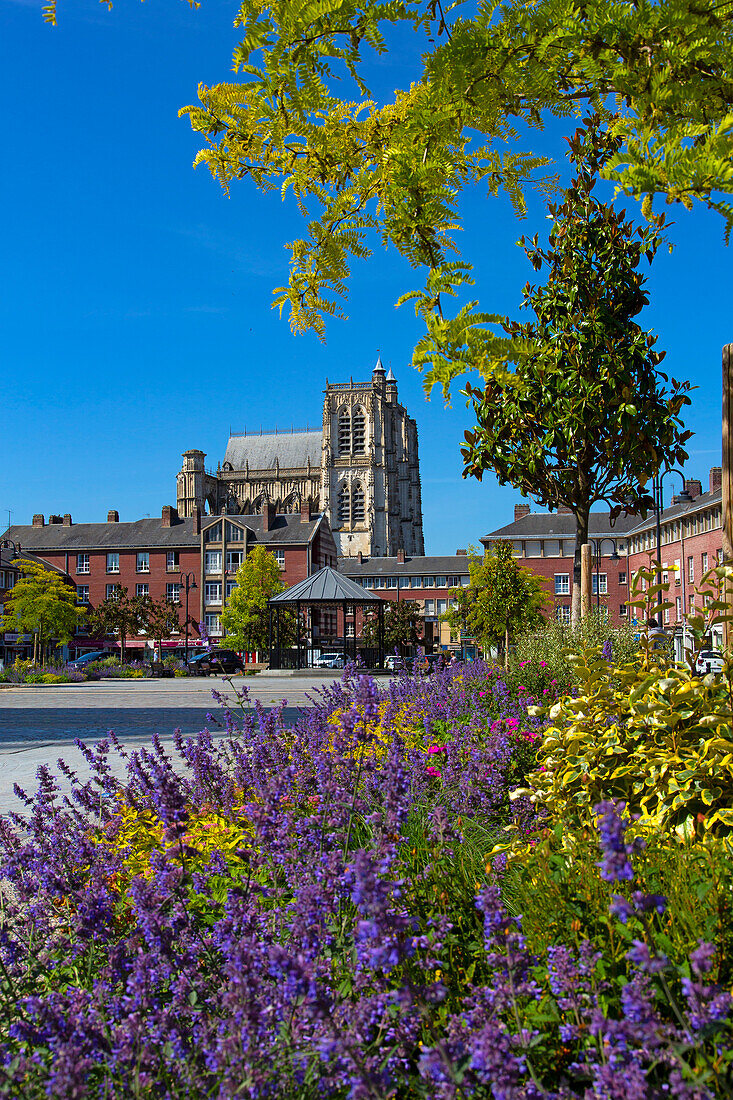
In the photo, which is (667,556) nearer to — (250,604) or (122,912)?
(250,604)

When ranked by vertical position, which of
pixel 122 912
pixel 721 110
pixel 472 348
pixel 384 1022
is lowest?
pixel 122 912

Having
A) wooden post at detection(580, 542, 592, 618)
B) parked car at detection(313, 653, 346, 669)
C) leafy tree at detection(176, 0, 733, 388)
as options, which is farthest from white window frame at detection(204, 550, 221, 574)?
leafy tree at detection(176, 0, 733, 388)

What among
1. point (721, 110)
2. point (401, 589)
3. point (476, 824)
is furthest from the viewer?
point (401, 589)

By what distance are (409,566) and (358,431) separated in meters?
35.2

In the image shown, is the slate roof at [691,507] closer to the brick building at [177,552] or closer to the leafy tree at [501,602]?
the leafy tree at [501,602]

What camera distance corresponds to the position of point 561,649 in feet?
26.9

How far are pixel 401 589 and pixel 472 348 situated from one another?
76.8m

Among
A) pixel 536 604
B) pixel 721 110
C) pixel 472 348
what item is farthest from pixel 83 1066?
pixel 536 604

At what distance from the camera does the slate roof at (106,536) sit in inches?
2753

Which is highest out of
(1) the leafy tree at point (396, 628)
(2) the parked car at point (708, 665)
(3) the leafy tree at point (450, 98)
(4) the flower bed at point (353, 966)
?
(3) the leafy tree at point (450, 98)

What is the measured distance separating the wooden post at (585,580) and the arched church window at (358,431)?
3870 inches

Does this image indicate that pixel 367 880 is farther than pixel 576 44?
No

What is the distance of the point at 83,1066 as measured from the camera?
1436 mm

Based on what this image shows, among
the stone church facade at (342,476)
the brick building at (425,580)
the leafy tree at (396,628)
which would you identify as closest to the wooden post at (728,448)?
the leafy tree at (396,628)
